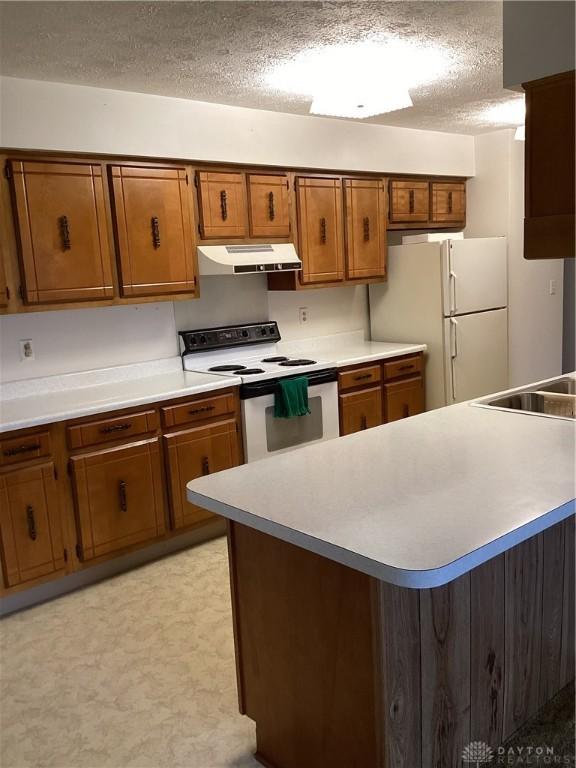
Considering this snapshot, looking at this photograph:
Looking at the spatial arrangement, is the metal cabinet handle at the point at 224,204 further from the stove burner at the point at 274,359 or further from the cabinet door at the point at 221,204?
the stove burner at the point at 274,359

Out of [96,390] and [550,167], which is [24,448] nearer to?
[96,390]

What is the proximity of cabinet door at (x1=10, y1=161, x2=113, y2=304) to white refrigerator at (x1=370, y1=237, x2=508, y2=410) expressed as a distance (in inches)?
94.1

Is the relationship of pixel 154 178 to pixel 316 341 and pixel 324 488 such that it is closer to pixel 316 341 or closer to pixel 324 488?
pixel 316 341

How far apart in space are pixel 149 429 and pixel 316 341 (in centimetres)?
187

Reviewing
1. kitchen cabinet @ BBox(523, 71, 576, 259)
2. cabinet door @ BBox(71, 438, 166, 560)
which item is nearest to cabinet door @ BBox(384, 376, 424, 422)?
cabinet door @ BBox(71, 438, 166, 560)

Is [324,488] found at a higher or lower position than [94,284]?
lower

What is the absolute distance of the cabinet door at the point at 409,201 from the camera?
16.2 ft

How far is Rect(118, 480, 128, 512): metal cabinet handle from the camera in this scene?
3.33 meters

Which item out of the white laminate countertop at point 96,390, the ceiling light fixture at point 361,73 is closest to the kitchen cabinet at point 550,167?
the ceiling light fixture at point 361,73

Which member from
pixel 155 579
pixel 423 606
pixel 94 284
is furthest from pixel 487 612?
pixel 94 284

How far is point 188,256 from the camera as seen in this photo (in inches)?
148

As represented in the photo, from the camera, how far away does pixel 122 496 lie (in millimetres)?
3340

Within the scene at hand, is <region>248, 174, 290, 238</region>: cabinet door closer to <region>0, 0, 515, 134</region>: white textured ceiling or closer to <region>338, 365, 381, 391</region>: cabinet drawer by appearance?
<region>0, 0, 515, 134</region>: white textured ceiling

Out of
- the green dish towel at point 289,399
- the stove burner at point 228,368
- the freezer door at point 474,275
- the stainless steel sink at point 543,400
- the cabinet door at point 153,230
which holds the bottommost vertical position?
the green dish towel at point 289,399
